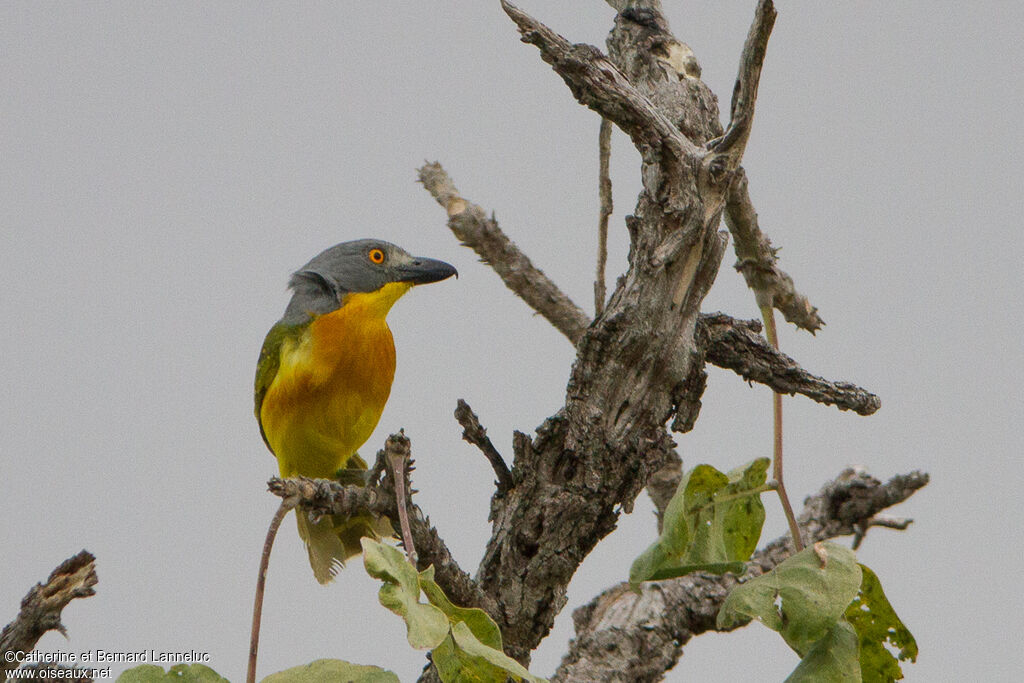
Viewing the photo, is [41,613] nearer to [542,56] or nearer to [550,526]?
[550,526]

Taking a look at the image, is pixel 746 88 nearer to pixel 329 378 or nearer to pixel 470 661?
pixel 470 661

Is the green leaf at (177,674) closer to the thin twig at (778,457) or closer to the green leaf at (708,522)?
the green leaf at (708,522)

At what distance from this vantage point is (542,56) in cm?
256

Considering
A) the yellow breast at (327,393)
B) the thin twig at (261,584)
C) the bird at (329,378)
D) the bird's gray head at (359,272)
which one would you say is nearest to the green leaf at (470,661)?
the thin twig at (261,584)

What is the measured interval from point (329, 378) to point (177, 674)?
7.26ft

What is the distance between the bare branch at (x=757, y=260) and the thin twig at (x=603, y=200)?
1.48 ft

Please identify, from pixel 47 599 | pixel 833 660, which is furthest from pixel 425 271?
pixel 833 660

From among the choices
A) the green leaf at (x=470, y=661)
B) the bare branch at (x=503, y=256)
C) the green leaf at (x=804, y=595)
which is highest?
the bare branch at (x=503, y=256)

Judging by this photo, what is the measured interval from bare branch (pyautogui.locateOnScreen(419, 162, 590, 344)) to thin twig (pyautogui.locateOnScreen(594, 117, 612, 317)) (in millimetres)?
553

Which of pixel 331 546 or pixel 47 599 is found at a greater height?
pixel 331 546

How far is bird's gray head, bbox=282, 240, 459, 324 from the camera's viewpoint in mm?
4762

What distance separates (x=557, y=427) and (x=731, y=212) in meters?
0.85

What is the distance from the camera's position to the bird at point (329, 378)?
14.0ft

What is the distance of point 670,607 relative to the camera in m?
3.77
